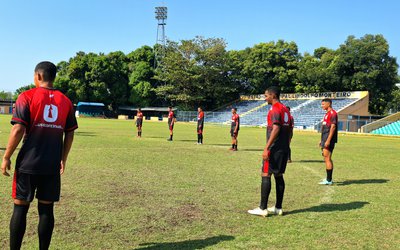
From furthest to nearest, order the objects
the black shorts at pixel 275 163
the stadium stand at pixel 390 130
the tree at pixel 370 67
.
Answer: the tree at pixel 370 67 → the stadium stand at pixel 390 130 → the black shorts at pixel 275 163

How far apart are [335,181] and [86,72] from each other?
64.6 metres

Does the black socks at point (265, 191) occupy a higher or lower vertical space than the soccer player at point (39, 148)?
lower

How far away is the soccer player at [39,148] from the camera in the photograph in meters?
3.83

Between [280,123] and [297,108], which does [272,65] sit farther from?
[280,123]

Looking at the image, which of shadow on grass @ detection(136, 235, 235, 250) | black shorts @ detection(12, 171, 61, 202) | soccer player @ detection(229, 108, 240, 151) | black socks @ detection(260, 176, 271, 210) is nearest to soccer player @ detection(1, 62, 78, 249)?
black shorts @ detection(12, 171, 61, 202)

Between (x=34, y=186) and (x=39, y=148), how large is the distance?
17.4 inches

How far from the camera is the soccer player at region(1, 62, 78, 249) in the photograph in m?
3.83

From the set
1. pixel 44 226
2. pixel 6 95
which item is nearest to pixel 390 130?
pixel 44 226

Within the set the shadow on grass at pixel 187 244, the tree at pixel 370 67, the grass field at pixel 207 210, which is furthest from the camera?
the tree at pixel 370 67

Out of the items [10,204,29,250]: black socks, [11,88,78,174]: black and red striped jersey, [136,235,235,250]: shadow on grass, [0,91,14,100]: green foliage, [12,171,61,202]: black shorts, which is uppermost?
[0,91,14,100]: green foliage

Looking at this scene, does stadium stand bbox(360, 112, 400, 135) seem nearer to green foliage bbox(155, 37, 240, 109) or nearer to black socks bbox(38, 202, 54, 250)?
green foliage bbox(155, 37, 240, 109)

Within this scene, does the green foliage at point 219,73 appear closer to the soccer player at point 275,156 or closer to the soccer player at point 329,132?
the soccer player at point 329,132

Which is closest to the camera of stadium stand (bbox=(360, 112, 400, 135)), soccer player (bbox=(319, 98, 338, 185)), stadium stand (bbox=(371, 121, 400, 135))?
soccer player (bbox=(319, 98, 338, 185))

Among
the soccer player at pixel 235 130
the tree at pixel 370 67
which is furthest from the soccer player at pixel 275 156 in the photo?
the tree at pixel 370 67
